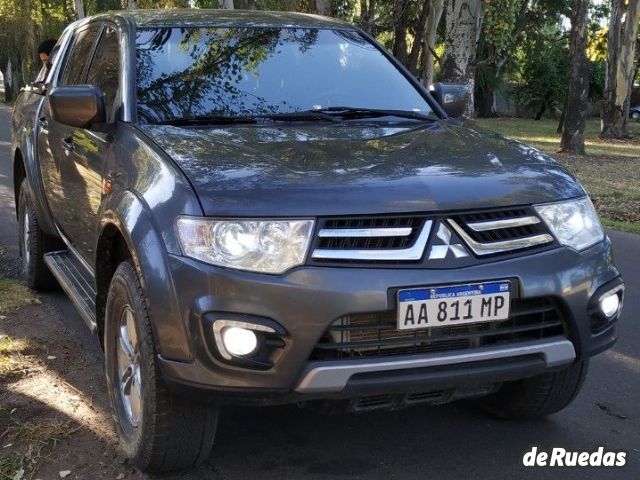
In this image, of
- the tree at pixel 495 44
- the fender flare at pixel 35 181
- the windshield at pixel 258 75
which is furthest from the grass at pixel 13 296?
the tree at pixel 495 44

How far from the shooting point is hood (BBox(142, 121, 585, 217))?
265cm

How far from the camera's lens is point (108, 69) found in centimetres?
415

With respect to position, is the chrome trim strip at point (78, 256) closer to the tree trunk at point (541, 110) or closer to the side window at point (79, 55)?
the side window at point (79, 55)

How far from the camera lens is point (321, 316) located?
2545 millimetres

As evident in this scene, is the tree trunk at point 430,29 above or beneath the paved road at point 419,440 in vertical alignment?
above

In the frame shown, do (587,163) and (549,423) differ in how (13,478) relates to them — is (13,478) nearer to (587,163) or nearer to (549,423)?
(549,423)

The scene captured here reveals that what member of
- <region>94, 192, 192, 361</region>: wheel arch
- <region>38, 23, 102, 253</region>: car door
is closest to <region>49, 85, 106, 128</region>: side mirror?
<region>38, 23, 102, 253</region>: car door

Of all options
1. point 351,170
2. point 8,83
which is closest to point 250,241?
point 351,170

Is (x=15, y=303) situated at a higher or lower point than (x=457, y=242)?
lower

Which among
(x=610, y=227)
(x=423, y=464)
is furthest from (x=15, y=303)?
(x=610, y=227)

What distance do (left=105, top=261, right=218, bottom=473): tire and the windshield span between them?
0.95 meters

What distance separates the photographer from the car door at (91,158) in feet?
11.9

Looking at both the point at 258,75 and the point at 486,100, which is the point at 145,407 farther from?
the point at 486,100

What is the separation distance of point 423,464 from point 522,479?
1.32ft
